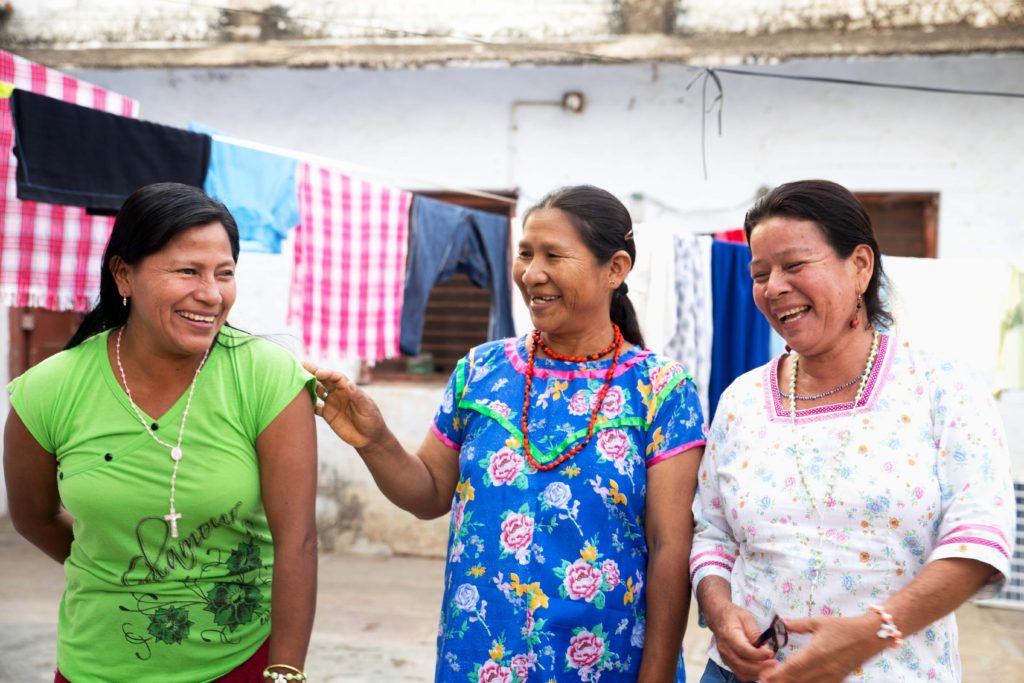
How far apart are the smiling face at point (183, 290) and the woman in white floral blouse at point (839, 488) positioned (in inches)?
43.7

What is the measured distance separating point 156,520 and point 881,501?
142cm

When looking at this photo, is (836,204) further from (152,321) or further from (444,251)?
(444,251)

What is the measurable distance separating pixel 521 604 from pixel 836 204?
1.04 m

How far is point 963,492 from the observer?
1730 millimetres

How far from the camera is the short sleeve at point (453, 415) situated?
7.46 feet

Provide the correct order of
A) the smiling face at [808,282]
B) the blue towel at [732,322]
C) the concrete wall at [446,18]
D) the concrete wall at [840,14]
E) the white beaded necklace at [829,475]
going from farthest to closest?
1. the concrete wall at [446,18]
2. the concrete wall at [840,14]
3. the blue towel at [732,322]
4. the smiling face at [808,282]
5. the white beaded necklace at [829,475]

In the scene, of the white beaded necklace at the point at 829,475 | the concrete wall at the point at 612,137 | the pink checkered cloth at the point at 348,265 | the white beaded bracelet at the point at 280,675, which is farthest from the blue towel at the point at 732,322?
the white beaded bracelet at the point at 280,675

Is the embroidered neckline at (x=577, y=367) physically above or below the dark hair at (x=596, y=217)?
below

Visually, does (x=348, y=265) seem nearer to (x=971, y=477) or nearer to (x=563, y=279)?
(x=563, y=279)

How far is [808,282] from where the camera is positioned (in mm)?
1910

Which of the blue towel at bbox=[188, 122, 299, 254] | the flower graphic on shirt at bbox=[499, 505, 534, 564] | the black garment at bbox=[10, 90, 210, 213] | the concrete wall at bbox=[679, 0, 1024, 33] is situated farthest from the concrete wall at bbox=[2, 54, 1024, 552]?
the flower graphic on shirt at bbox=[499, 505, 534, 564]

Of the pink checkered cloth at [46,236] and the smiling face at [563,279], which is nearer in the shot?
the smiling face at [563,279]

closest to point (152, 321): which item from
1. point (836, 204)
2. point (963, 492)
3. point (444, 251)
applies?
point (836, 204)

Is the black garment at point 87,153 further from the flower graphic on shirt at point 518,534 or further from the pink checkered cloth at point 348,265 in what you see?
the flower graphic on shirt at point 518,534
